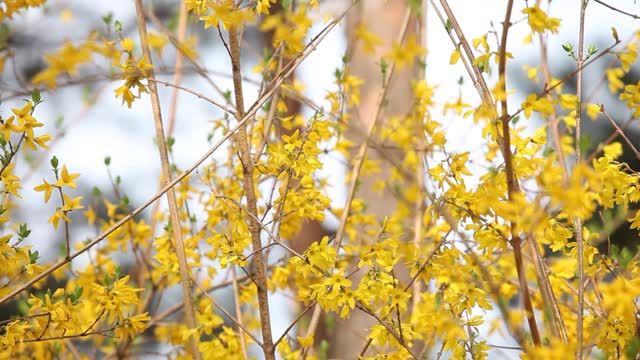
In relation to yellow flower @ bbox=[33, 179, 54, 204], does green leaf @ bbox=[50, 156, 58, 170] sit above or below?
above

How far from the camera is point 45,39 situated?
345cm

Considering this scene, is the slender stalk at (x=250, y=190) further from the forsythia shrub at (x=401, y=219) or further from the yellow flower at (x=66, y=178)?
the yellow flower at (x=66, y=178)

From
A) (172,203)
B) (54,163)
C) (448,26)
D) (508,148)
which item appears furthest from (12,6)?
(508,148)

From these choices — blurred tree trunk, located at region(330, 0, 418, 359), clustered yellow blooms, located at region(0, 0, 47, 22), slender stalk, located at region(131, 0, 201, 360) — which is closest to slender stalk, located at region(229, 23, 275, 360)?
slender stalk, located at region(131, 0, 201, 360)

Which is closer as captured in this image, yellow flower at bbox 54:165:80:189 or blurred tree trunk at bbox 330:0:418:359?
yellow flower at bbox 54:165:80:189

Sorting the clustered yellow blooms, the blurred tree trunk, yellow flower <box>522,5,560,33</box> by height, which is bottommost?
yellow flower <box>522,5,560,33</box>

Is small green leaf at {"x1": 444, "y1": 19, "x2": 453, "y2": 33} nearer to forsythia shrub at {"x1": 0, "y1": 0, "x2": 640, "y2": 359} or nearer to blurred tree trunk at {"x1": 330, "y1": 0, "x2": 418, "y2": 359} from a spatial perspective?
forsythia shrub at {"x1": 0, "y1": 0, "x2": 640, "y2": 359}

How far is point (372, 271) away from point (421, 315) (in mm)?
228

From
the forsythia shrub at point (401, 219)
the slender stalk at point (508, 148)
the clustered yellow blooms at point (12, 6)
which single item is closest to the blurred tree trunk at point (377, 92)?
the forsythia shrub at point (401, 219)

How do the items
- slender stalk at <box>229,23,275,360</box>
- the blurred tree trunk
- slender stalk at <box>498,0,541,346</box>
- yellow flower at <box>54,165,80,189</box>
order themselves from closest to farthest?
slender stalk at <box>498,0,541,346</box>
yellow flower at <box>54,165,80,189</box>
slender stalk at <box>229,23,275,360</box>
the blurred tree trunk

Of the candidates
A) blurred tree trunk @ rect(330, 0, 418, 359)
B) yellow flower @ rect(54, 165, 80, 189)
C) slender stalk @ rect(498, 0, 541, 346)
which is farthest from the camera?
blurred tree trunk @ rect(330, 0, 418, 359)

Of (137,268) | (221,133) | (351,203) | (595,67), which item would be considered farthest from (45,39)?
(595,67)

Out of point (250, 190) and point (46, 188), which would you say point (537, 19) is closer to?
point (250, 190)

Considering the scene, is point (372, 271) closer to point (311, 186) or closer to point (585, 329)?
point (311, 186)
